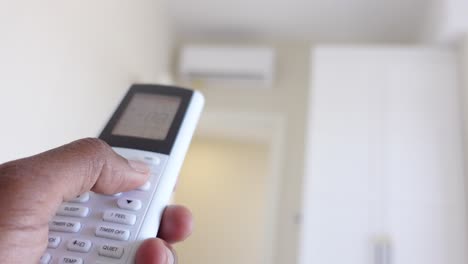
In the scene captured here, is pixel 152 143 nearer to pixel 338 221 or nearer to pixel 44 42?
pixel 44 42

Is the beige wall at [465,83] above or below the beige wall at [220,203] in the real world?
above

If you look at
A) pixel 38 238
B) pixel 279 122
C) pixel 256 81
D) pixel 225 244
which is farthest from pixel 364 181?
pixel 38 238

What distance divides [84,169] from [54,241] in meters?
0.07

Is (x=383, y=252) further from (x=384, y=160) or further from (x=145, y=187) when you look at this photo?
(x=145, y=187)

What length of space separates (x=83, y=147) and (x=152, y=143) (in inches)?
3.4

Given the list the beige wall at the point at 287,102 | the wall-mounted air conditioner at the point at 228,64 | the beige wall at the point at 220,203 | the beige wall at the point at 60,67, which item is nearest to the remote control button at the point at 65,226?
the beige wall at the point at 220,203

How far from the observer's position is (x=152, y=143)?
Result: 1.40 ft

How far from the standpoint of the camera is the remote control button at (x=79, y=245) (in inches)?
13.3

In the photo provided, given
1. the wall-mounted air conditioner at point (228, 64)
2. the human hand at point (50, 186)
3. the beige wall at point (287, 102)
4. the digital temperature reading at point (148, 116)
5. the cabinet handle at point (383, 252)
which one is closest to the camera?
the human hand at point (50, 186)

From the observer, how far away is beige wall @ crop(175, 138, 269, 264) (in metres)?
0.49

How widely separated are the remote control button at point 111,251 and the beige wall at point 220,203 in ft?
0.33

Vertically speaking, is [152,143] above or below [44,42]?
below

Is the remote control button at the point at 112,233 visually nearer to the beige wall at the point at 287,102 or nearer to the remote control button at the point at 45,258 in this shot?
the remote control button at the point at 45,258

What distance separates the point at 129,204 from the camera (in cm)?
37
